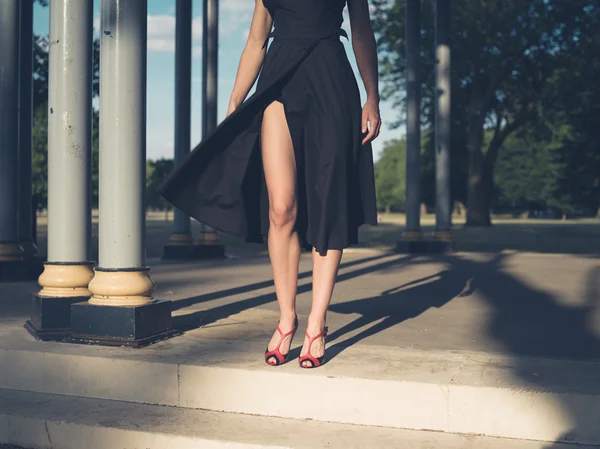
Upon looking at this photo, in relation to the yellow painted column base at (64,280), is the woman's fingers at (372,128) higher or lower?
higher

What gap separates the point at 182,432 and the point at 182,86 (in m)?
9.95

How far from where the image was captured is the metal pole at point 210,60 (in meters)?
13.7

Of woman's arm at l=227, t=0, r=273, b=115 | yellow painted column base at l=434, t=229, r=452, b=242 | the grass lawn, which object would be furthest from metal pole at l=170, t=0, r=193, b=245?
woman's arm at l=227, t=0, r=273, b=115

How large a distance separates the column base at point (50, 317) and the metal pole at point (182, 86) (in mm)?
7843

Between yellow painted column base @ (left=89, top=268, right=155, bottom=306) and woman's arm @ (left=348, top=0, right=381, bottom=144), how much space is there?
149 cm

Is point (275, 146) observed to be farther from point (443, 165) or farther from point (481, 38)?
point (481, 38)

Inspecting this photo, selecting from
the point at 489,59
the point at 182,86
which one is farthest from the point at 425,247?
the point at 489,59

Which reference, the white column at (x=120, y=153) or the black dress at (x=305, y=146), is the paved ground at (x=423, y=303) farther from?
the black dress at (x=305, y=146)

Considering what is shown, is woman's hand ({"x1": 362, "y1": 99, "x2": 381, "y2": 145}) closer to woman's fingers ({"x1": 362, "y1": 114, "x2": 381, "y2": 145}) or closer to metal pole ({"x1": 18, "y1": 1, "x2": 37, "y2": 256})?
woman's fingers ({"x1": 362, "y1": 114, "x2": 381, "y2": 145})

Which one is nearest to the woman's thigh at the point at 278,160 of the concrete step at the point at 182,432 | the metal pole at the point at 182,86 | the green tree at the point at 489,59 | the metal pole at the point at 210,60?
the concrete step at the point at 182,432

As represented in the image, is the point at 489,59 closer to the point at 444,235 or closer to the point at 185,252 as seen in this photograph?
the point at 444,235

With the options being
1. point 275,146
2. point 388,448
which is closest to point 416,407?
point 388,448

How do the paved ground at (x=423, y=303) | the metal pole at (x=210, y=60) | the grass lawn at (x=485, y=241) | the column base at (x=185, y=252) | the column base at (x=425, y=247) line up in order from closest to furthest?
the paved ground at (x=423, y=303) → the column base at (x=185, y=252) → the metal pole at (x=210, y=60) → the column base at (x=425, y=247) → the grass lawn at (x=485, y=241)

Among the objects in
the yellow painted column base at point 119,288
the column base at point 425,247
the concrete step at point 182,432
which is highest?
the yellow painted column base at point 119,288
